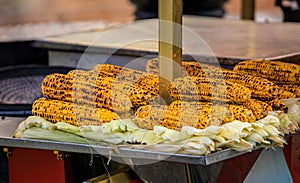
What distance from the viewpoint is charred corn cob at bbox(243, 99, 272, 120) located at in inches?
113

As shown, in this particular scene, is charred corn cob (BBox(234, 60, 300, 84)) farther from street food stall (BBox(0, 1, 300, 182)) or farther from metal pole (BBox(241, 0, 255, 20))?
metal pole (BBox(241, 0, 255, 20))

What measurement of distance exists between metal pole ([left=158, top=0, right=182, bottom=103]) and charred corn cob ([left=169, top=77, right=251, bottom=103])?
72 mm

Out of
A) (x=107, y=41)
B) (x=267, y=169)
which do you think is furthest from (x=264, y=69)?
(x=107, y=41)

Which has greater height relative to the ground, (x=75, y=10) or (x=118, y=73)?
(x=75, y=10)

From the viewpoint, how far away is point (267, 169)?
312cm

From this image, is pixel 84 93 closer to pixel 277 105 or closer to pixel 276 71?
pixel 277 105

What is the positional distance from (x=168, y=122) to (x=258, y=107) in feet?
1.47

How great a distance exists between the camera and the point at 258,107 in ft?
9.48

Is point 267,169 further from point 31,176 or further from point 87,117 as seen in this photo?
point 31,176

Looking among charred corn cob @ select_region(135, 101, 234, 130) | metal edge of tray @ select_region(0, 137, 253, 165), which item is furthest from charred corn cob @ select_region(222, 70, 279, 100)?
metal edge of tray @ select_region(0, 137, 253, 165)

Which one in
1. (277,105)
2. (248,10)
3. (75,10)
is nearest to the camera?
(277,105)

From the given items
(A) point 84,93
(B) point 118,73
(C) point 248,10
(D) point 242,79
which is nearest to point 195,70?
(D) point 242,79

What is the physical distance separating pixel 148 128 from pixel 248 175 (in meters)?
0.60

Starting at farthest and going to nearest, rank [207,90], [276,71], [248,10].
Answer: [248,10], [276,71], [207,90]
